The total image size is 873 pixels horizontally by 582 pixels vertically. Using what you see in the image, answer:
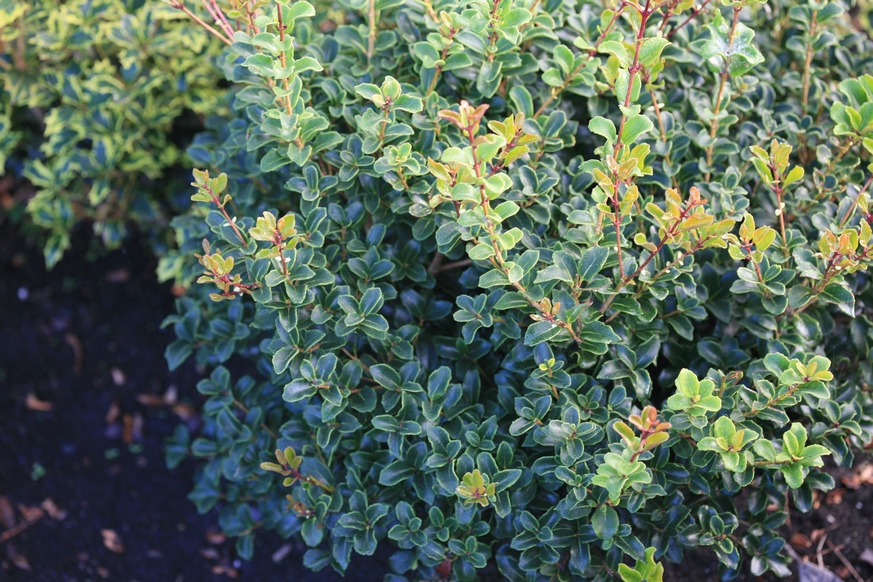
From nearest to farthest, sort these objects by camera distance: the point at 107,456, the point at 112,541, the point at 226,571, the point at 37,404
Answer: the point at 226,571 < the point at 112,541 < the point at 107,456 < the point at 37,404

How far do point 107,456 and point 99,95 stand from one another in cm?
138

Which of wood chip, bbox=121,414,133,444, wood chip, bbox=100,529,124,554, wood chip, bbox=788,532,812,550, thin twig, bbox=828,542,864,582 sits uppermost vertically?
wood chip, bbox=788,532,812,550

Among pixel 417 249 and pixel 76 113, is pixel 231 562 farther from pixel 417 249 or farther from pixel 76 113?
pixel 76 113

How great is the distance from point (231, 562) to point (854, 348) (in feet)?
6.88

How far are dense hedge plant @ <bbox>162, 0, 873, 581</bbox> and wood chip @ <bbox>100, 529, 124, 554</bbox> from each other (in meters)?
0.90

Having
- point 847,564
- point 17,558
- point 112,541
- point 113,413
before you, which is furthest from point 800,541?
point 17,558

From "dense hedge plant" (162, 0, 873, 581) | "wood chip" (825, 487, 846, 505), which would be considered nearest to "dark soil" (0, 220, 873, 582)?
"wood chip" (825, 487, 846, 505)

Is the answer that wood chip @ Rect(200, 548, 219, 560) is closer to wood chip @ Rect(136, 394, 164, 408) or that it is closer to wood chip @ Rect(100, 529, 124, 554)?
wood chip @ Rect(100, 529, 124, 554)

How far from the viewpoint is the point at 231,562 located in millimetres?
2715

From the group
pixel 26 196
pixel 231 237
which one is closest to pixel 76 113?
pixel 26 196

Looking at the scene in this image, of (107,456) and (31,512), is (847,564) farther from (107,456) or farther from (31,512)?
(31,512)

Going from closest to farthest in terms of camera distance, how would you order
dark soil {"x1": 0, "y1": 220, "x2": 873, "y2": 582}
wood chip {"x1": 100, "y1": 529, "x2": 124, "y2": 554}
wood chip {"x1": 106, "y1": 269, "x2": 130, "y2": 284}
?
dark soil {"x1": 0, "y1": 220, "x2": 873, "y2": 582}
wood chip {"x1": 100, "y1": 529, "x2": 124, "y2": 554}
wood chip {"x1": 106, "y1": 269, "x2": 130, "y2": 284}

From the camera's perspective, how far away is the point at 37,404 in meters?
3.14

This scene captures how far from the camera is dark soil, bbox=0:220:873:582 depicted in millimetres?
2461
